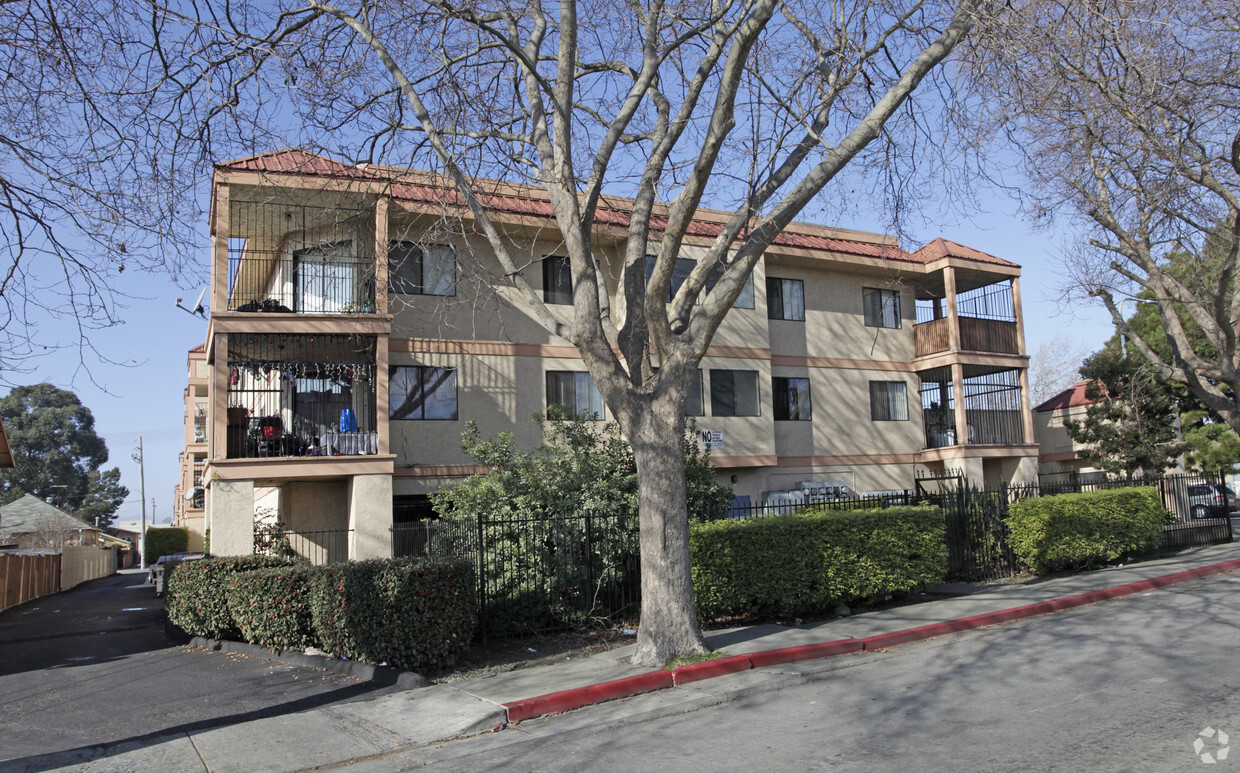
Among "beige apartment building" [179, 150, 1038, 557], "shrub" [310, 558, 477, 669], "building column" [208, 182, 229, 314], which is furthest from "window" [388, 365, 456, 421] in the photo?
"shrub" [310, 558, 477, 669]

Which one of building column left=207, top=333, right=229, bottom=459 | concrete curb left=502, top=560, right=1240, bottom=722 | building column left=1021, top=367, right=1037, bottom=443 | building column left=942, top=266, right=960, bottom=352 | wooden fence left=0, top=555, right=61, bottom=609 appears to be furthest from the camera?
building column left=1021, top=367, right=1037, bottom=443

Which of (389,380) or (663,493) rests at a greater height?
(389,380)

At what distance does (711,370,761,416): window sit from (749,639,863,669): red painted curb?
38.7ft

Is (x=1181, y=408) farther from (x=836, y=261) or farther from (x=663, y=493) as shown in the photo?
(x=663, y=493)

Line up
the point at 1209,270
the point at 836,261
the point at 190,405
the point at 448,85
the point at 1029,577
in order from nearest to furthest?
the point at 448,85
the point at 1029,577
the point at 1209,270
the point at 836,261
the point at 190,405

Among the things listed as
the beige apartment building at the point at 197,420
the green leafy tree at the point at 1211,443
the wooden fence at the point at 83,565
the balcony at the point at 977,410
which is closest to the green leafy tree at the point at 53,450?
the wooden fence at the point at 83,565

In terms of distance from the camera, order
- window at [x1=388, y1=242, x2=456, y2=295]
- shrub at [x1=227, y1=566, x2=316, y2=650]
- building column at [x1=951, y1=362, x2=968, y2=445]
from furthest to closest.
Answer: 1. building column at [x1=951, y1=362, x2=968, y2=445]
2. window at [x1=388, y1=242, x2=456, y2=295]
3. shrub at [x1=227, y1=566, x2=316, y2=650]

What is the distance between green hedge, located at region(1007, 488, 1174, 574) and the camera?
53.6ft

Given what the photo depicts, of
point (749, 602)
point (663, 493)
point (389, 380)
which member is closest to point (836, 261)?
point (389, 380)

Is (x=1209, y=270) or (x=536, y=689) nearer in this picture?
(x=536, y=689)

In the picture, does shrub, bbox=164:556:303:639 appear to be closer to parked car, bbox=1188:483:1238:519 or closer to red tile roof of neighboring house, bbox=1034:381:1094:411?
parked car, bbox=1188:483:1238:519

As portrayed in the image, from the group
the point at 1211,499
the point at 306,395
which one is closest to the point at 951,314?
the point at 1211,499

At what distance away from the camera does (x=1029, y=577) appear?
649 inches

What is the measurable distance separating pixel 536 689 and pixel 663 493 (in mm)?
2367
